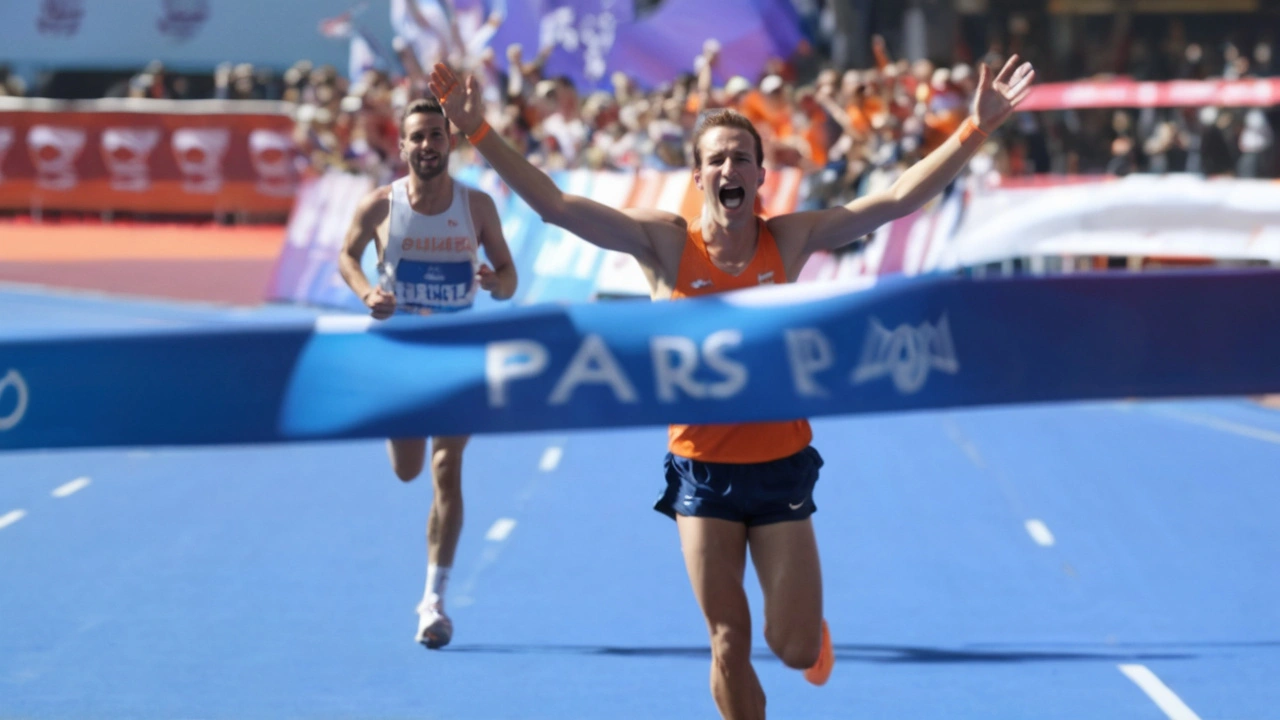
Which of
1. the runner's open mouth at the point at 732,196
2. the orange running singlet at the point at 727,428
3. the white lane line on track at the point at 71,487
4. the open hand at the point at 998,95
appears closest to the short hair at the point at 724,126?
the runner's open mouth at the point at 732,196

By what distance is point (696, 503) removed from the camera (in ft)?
19.5

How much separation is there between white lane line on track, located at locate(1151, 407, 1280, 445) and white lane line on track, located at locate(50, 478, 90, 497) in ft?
28.9

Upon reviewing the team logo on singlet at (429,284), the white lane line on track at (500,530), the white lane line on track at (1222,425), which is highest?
the team logo on singlet at (429,284)

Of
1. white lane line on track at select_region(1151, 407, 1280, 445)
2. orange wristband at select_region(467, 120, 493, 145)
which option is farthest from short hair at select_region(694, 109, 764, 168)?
white lane line on track at select_region(1151, 407, 1280, 445)

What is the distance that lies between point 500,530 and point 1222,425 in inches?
281

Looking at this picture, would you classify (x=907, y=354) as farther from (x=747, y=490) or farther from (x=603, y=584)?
(x=603, y=584)

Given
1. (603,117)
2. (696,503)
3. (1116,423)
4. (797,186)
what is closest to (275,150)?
(603,117)

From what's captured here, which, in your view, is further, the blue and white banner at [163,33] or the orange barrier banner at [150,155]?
the blue and white banner at [163,33]

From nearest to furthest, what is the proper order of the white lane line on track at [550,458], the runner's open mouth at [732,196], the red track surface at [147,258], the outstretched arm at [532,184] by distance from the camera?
the outstretched arm at [532,184] < the runner's open mouth at [732,196] < the white lane line on track at [550,458] < the red track surface at [147,258]

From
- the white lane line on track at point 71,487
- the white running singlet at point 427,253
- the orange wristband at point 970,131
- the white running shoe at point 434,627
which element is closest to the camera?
the orange wristband at point 970,131

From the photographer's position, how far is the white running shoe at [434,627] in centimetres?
834

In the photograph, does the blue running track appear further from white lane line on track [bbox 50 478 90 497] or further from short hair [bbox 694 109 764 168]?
short hair [bbox 694 109 764 168]

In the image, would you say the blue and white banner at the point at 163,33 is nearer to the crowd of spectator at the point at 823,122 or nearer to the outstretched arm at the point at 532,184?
the crowd of spectator at the point at 823,122

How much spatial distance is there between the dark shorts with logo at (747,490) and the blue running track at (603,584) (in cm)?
160
